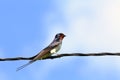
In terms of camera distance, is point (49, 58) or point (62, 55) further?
point (49, 58)

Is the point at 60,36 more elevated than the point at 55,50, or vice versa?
the point at 60,36

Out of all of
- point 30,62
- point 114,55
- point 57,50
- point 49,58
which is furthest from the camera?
point 57,50

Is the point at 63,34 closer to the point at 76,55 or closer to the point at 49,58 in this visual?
the point at 49,58

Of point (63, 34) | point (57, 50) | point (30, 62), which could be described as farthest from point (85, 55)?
point (63, 34)

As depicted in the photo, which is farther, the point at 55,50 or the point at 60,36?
the point at 60,36

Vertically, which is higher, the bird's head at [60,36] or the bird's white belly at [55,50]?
the bird's head at [60,36]

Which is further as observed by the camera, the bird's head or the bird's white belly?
the bird's head

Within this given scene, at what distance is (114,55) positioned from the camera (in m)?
9.37

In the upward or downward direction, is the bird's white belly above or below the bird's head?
below

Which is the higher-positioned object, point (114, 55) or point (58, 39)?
point (58, 39)

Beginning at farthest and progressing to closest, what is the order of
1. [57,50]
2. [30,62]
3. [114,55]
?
[57,50]
[30,62]
[114,55]

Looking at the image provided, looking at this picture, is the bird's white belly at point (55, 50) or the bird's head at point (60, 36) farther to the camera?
the bird's head at point (60, 36)

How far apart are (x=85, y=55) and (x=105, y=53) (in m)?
0.37

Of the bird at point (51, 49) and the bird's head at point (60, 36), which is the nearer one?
the bird at point (51, 49)
